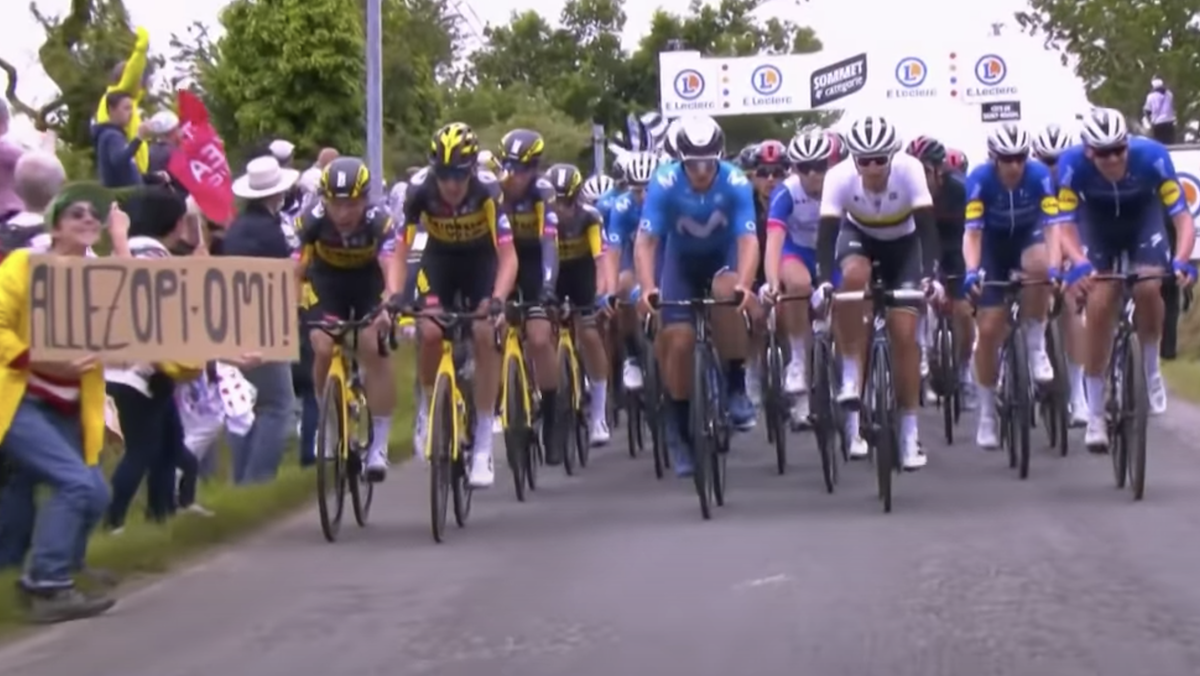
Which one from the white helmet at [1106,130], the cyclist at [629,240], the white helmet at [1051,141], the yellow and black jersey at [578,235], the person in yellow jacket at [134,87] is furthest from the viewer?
the cyclist at [629,240]

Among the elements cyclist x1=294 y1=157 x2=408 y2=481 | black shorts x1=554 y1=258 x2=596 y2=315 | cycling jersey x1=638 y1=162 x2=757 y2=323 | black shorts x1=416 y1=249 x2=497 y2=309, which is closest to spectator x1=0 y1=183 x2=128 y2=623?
cyclist x1=294 y1=157 x2=408 y2=481

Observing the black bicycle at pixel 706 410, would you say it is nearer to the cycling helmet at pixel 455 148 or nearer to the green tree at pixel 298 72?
the cycling helmet at pixel 455 148

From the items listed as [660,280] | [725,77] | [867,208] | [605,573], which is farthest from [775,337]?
[725,77]

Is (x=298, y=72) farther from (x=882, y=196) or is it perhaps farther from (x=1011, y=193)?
(x=882, y=196)

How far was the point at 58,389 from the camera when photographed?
952 centimetres

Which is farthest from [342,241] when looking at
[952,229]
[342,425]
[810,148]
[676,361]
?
[952,229]

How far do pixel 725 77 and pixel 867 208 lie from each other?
26.1 m

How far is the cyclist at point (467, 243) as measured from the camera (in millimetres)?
12188

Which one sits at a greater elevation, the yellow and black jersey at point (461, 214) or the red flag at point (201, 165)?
the red flag at point (201, 165)

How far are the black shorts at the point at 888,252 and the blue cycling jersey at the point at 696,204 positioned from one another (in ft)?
1.72

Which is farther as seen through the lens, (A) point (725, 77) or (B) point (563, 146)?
(B) point (563, 146)

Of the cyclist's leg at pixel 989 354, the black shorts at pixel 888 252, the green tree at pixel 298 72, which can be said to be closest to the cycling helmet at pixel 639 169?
the cyclist's leg at pixel 989 354

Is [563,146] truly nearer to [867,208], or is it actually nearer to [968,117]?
[968,117]

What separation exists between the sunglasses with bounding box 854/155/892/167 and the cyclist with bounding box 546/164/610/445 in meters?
3.30
